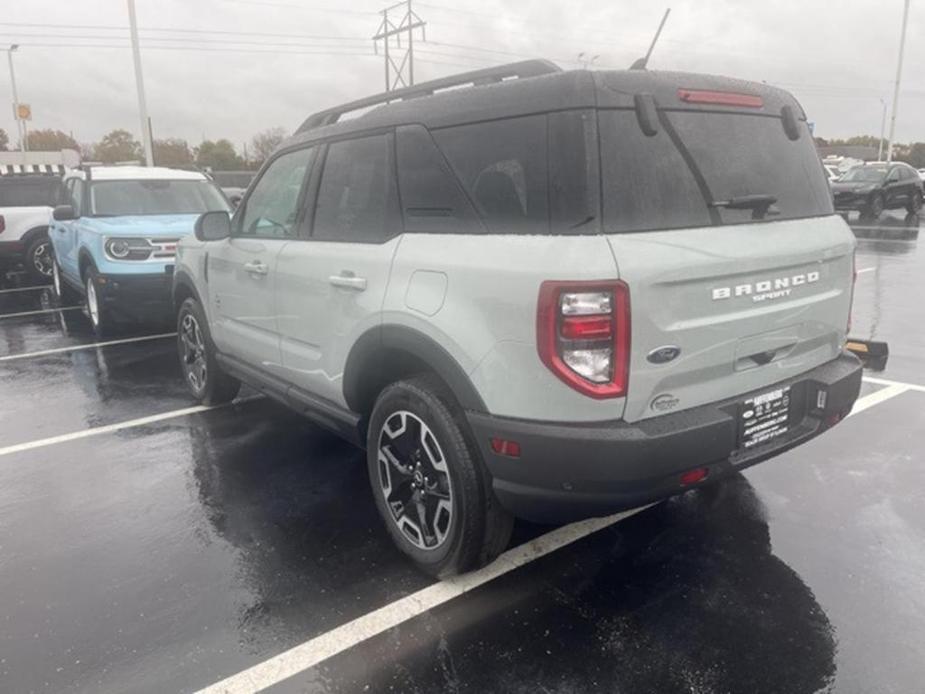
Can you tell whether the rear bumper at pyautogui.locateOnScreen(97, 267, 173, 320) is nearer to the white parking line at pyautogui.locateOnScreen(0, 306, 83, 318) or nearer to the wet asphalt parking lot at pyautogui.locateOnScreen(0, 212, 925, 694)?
the wet asphalt parking lot at pyautogui.locateOnScreen(0, 212, 925, 694)

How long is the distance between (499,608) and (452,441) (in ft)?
2.38

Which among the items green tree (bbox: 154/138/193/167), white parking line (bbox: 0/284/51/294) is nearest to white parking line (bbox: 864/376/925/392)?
white parking line (bbox: 0/284/51/294)

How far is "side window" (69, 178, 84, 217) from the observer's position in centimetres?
883

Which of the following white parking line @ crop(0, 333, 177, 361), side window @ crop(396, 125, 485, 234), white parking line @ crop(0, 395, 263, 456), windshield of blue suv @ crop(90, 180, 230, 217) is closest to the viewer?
side window @ crop(396, 125, 485, 234)

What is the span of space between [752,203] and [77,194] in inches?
348

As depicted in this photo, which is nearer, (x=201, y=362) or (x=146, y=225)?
(x=201, y=362)

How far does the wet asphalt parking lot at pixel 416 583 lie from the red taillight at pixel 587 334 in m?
1.03

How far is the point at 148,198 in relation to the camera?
877cm

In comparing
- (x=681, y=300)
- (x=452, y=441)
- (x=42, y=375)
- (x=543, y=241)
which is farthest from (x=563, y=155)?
(x=42, y=375)

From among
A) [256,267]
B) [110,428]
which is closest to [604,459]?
[256,267]

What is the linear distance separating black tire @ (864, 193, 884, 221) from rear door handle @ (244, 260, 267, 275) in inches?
871

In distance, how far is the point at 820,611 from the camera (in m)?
2.87

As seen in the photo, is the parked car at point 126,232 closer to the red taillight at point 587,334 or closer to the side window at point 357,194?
the side window at point 357,194

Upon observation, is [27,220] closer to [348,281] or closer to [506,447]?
[348,281]
